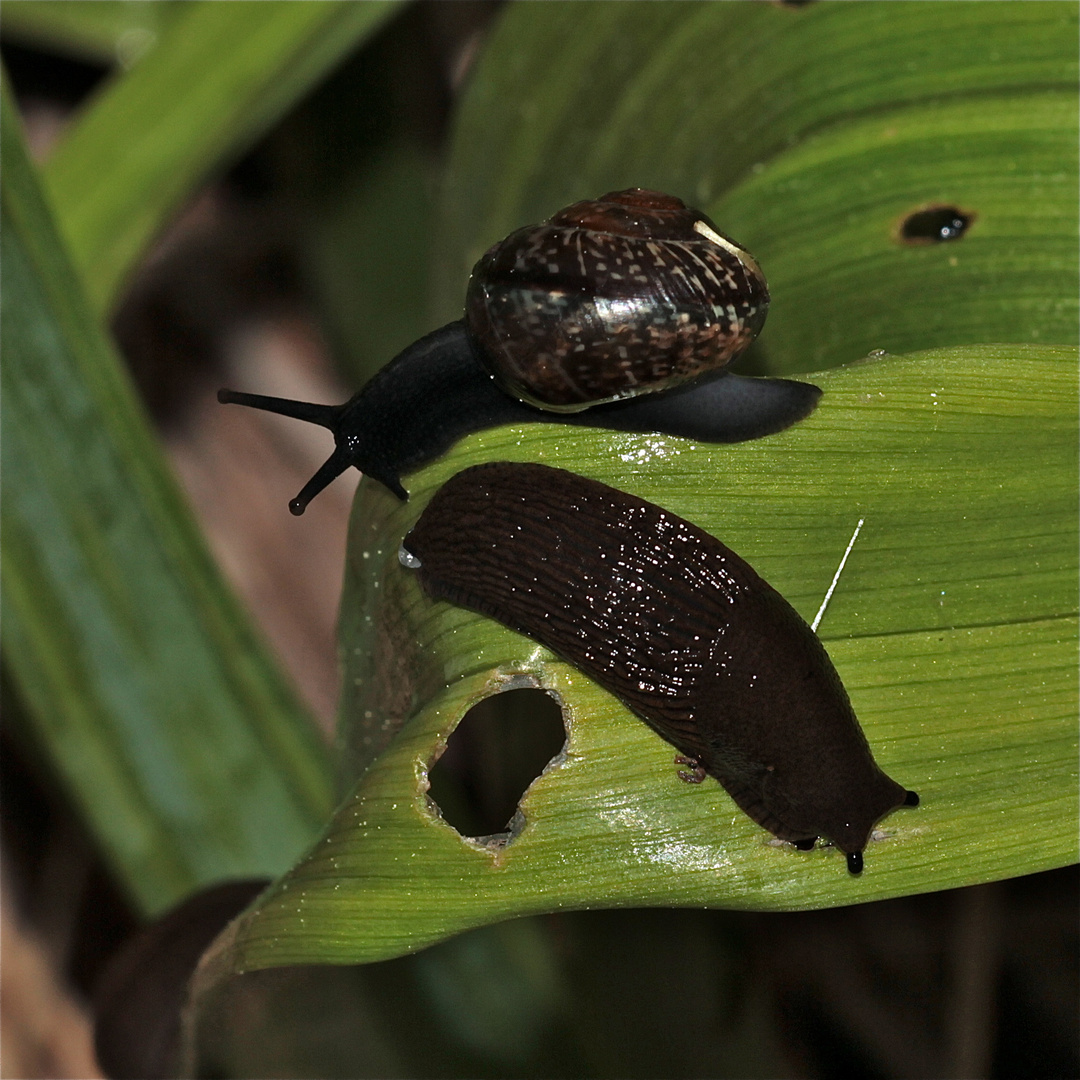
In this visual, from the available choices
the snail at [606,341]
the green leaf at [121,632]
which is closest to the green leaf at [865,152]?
the snail at [606,341]

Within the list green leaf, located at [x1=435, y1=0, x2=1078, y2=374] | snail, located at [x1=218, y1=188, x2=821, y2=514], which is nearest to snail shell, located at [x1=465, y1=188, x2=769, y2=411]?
snail, located at [x1=218, y1=188, x2=821, y2=514]

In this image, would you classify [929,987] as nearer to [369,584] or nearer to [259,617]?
[369,584]

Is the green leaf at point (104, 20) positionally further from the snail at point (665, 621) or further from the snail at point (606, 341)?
the snail at point (665, 621)

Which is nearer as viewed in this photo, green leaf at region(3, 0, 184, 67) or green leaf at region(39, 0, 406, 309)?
green leaf at region(39, 0, 406, 309)

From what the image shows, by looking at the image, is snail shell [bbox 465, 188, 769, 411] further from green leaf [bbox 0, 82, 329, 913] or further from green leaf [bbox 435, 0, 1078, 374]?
green leaf [bbox 0, 82, 329, 913]

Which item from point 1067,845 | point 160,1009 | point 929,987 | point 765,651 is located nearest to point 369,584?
point 765,651
